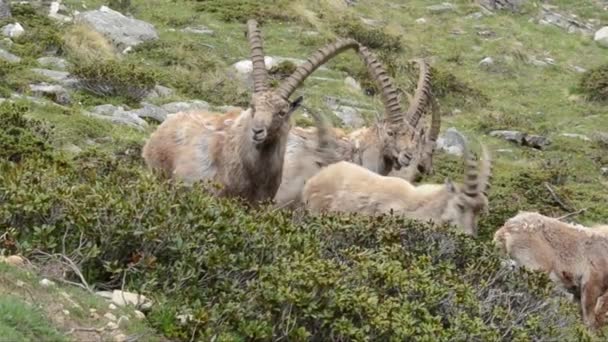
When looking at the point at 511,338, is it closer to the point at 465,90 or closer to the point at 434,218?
the point at 434,218

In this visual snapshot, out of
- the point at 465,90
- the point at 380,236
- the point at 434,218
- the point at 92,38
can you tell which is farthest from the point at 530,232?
the point at 465,90

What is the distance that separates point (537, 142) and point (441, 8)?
14149mm

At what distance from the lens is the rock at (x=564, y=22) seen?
37.6 m

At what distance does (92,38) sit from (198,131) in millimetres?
10810

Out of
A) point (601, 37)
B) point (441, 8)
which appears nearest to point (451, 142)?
point (441, 8)

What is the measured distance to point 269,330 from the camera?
23.5ft

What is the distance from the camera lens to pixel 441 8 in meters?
37.3

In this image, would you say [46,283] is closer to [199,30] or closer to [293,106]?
[293,106]

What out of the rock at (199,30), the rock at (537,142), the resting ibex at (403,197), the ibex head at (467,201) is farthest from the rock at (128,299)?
the rock at (199,30)

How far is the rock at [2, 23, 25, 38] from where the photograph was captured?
22141 mm

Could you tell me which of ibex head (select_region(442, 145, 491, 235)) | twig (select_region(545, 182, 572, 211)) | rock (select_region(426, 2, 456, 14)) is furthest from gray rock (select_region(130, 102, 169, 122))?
rock (select_region(426, 2, 456, 14))

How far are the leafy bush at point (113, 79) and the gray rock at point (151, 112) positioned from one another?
0.78 meters

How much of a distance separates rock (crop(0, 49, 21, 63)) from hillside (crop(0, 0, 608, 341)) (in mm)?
189

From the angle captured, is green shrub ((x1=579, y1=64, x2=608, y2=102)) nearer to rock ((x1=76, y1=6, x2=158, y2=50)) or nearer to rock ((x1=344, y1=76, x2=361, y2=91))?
rock ((x1=344, y1=76, x2=361, y2=91))
